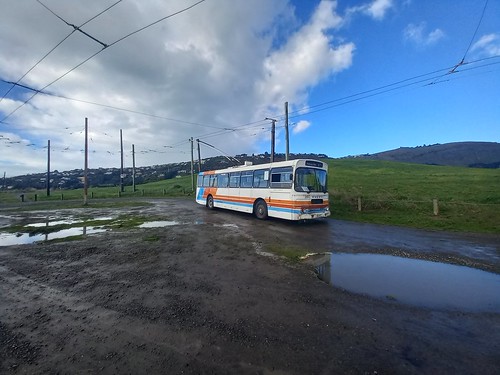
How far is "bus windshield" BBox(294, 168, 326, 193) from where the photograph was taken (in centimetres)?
1199

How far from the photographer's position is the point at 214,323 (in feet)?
11.5

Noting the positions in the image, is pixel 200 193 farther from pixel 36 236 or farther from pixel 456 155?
pixel 456 155

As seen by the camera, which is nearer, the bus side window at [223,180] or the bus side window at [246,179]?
the bus side window at [246,179]

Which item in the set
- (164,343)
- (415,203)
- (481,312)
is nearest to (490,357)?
(481,312)

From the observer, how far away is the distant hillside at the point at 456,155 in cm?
7525

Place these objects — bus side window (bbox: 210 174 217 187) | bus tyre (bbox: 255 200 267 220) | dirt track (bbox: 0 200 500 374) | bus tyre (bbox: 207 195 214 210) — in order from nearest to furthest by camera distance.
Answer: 1. dirt track (bbox: 0 200 500 374)
2. bus tyre (bbox: 255 200 267 220)
3. bus side window (bbox: 210 174 217 187)
4. bus tyre (bbox: 207 195 214 210)

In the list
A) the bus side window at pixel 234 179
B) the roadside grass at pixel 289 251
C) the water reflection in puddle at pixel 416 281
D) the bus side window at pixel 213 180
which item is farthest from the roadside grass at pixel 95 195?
the water reflection in puddle at pixel 416 281

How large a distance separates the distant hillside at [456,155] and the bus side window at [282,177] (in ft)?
282

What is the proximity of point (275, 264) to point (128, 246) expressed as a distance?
5.14 metres

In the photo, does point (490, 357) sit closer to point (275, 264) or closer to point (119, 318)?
point (275, 264)

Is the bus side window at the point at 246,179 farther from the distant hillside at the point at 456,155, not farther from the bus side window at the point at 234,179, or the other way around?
the distant hillside at the point at 456,155

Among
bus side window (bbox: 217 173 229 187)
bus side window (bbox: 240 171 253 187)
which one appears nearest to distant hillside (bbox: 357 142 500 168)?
bus side window (bbox: 217 173 229 187)

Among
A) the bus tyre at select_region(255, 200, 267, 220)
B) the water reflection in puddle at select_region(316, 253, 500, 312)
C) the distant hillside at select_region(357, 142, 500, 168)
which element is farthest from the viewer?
the distant hillside at select_region(357, 142, 500, 168)

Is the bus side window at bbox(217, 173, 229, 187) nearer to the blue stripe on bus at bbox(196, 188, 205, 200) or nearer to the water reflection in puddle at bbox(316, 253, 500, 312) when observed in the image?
the blue stripe on bus at bbox(196, 188, 205, 200)
